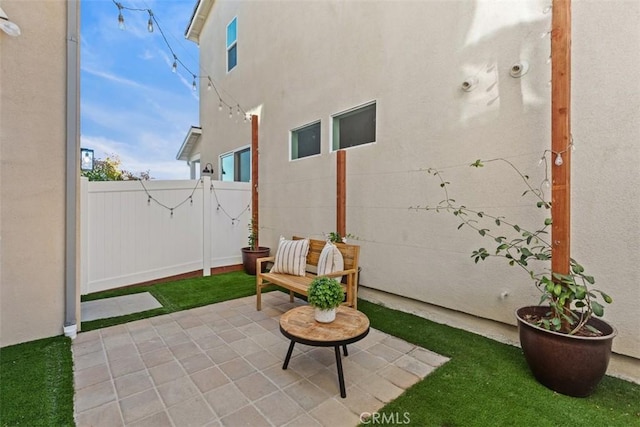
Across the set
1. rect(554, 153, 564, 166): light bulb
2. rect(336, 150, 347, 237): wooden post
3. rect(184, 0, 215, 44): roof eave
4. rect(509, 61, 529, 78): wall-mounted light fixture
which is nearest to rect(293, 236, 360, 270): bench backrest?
rect(336, 150, 347, 237): wooden post

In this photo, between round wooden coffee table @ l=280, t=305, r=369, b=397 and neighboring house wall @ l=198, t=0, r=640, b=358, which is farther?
neighboring house wall @ l=198, t=0, r=640, b=358

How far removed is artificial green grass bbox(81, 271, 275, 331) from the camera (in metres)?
3.56

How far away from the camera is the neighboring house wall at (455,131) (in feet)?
7.59

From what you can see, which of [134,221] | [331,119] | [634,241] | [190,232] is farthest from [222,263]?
[634,241]

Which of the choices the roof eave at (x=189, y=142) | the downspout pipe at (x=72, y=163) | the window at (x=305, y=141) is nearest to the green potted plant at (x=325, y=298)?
the downspout pipe at (x=72, y=163)

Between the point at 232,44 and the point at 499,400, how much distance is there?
9.02 m

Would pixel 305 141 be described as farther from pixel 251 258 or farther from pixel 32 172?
pixel 32 172

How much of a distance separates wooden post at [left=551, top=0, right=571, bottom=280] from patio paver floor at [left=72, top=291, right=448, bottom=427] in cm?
137

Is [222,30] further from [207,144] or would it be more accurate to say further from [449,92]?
[449,92]

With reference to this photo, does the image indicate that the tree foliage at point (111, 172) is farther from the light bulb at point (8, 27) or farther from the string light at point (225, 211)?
the light bulb at point (8, 27)

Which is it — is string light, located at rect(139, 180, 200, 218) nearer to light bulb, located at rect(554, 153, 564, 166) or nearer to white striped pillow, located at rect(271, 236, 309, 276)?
white striped pillow, located at rect(271, 236, 309, 276)

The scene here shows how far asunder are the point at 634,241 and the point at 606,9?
6.25 feet

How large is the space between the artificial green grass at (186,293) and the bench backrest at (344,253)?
1.17 m

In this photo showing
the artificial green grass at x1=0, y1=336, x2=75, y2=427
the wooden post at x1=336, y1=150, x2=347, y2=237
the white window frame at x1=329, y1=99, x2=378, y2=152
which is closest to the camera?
the artificial green grass at x1=0, y1=336, x2=75, y2=427
